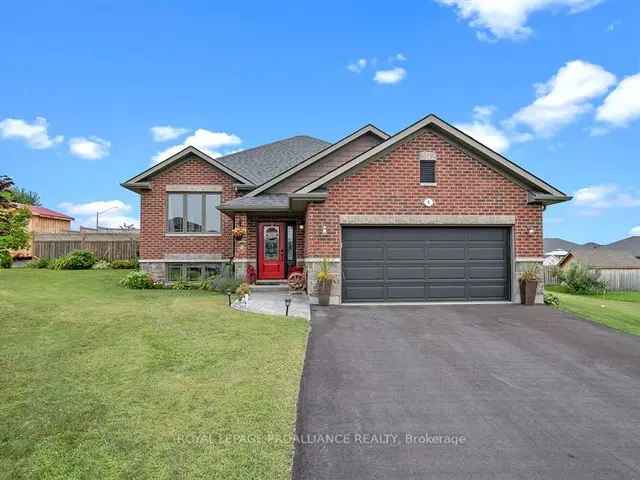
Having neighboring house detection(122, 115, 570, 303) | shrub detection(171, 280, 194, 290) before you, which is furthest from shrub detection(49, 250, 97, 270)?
neighboring house detection(122, 115, 570, 303)

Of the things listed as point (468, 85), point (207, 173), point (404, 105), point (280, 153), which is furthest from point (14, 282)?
point (468, 85)

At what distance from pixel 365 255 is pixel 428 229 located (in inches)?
81.6

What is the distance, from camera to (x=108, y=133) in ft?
72.7

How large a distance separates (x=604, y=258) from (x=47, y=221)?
44267mm

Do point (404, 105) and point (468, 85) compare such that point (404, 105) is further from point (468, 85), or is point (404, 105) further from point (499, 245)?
point (499, 245)

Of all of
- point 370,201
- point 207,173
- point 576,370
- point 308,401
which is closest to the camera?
point 308,401

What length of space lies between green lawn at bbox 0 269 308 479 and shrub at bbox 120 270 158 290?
5845 mm

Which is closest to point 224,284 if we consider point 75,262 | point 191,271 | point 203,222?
point 191,271

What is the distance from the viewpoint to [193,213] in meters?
18.1

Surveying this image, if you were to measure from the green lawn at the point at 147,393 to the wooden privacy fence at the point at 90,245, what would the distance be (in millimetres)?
15110

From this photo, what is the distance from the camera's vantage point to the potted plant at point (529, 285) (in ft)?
40.7

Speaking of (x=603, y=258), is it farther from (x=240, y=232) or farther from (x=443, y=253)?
(x=240, y=232)

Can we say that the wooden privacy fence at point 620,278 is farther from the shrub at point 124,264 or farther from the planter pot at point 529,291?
the shrub at point 124,264

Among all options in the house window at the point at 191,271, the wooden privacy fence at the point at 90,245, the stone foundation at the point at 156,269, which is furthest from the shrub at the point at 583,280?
the wooden privacy fence at the point at 90,245
